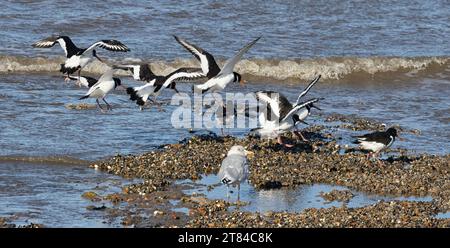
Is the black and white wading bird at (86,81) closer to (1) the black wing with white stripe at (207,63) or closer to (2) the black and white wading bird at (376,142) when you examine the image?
(1) the black wing with white stripe at (207,63)

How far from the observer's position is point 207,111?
1460cm

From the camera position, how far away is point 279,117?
12.9 meters

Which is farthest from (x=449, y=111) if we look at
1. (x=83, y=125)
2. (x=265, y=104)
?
(x=83, y=125)

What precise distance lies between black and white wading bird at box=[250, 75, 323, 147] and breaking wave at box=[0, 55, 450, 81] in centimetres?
452

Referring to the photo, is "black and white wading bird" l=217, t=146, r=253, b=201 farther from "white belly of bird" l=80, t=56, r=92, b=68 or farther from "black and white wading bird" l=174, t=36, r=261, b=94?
"white belly of bird" l=80, t=56, r=92, b=68

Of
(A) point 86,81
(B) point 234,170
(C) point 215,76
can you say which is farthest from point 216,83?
(B) point 234,170

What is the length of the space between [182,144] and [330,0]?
1086 centimetres

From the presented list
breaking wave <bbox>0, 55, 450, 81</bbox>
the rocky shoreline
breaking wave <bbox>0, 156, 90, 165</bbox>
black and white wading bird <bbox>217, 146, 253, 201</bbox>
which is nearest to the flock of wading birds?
black and white wading bird <bbox>217, 146, 253, 201</bbox>

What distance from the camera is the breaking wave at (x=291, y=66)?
57.7ft

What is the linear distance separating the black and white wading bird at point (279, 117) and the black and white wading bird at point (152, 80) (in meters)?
1.46

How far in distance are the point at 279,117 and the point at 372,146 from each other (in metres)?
1.43

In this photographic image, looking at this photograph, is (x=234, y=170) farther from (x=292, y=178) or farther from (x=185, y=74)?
(x=185, y=74)

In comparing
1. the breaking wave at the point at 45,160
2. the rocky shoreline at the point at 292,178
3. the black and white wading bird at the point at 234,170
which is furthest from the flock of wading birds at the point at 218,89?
the breaking wave at the point at 45,160
